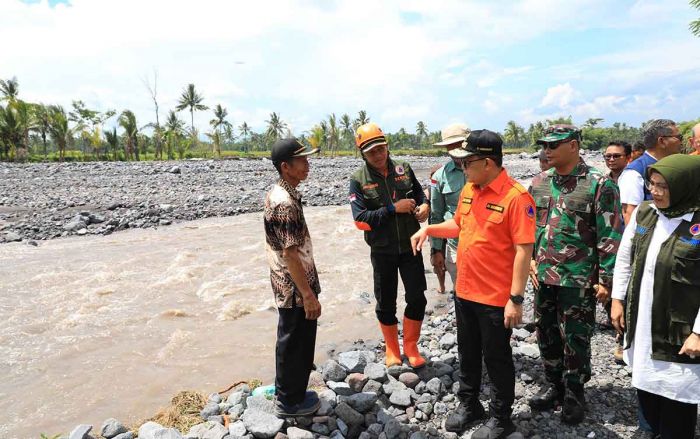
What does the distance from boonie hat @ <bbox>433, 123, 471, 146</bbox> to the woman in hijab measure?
147cm

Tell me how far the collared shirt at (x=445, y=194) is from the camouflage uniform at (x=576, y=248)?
3.26 ft

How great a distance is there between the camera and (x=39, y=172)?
1031 inches

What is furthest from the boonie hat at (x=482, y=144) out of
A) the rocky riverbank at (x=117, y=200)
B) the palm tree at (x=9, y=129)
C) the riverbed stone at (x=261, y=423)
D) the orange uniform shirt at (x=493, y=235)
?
the palm tree at (x=9, y=129)

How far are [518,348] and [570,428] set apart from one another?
111cm

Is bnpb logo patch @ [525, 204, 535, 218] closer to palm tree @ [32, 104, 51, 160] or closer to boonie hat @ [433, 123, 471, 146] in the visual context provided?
boonie hat @ [433, 123, 471, 146]

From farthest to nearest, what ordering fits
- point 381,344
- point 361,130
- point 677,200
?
point 381,344 < point 361,130 < point 677,200

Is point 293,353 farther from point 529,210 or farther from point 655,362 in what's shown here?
point 655,362

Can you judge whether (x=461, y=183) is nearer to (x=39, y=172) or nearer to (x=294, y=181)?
(x=294, y=181)

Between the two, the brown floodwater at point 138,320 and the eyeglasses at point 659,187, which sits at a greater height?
the eyeglasses at point 659,187

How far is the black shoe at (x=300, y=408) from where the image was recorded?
321 cm

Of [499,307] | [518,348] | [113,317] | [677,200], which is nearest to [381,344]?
[518,348]

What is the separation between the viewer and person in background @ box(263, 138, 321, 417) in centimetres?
294

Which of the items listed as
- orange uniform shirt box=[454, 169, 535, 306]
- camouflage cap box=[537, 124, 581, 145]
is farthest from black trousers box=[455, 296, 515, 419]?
camouflage cap box=[537, 124, 581, 145]

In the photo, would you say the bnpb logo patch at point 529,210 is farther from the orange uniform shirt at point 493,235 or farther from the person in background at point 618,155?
the person in background at point 618,155
